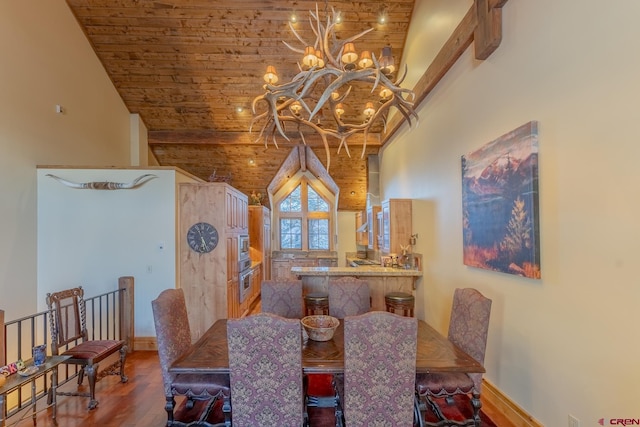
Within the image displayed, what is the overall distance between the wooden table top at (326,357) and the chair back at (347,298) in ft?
2.32

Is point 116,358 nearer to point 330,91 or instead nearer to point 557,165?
point 330,91

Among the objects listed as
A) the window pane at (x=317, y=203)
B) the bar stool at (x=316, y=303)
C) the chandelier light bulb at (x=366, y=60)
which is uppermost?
the chandelier light bulb at (x=366, y=60)

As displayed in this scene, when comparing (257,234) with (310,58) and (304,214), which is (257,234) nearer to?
(304,214)

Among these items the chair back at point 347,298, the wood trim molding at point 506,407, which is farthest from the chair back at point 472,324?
the chair back at point 347,298

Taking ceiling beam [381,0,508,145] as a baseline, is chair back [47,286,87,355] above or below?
below

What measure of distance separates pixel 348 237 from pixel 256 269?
3.04m

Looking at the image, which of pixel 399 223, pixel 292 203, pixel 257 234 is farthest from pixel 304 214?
pixel 399 223

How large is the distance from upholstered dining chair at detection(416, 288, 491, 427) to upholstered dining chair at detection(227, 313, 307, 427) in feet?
3.15

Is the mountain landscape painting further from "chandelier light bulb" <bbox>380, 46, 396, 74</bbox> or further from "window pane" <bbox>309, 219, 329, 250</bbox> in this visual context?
"window pane" <bbox>309, 219, 329, 250</bbox>

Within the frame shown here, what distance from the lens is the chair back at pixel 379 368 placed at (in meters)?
1.86

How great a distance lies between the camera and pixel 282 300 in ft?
10.9

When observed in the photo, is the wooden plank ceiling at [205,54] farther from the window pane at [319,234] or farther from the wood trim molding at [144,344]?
the wood trim molding at [144,344]

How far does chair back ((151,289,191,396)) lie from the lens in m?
2.33

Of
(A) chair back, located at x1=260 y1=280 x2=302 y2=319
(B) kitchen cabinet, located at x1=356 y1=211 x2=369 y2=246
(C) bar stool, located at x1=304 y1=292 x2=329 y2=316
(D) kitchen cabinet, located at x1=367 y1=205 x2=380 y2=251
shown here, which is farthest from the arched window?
(A) chair back, located at x1=260 y1=280 x2=302 y2=319
